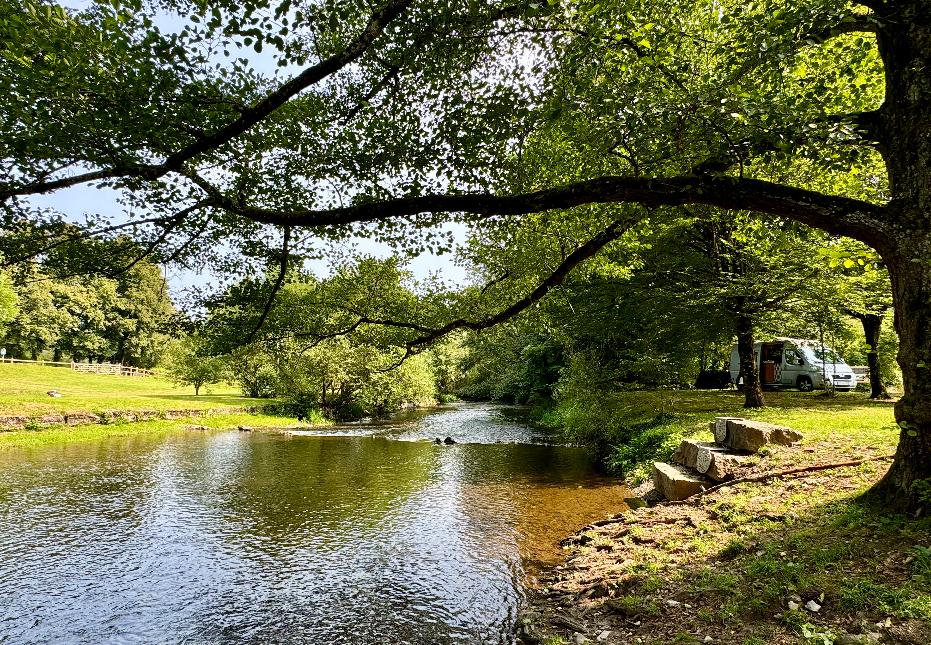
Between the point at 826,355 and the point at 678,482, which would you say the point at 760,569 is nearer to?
the point at 678,482

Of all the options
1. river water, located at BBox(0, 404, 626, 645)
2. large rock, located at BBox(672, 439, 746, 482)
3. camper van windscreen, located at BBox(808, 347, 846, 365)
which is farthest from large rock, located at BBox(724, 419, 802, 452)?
camper van windscreen, located at BBox(808, 347, 846, 365)

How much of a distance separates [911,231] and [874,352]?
17.0m

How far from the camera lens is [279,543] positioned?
9.66 meters

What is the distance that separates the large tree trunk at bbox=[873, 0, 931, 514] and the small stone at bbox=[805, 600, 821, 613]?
1777 mm

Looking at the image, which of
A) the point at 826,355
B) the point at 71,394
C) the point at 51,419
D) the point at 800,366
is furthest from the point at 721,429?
the point at 71,394

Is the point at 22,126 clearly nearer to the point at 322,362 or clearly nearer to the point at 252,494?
the point at 252,494

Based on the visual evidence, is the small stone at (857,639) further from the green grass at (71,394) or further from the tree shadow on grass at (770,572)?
the green grass at (71,394)

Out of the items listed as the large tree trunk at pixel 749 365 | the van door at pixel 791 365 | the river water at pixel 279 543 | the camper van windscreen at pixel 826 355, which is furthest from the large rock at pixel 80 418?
the van door at pixel 791 365

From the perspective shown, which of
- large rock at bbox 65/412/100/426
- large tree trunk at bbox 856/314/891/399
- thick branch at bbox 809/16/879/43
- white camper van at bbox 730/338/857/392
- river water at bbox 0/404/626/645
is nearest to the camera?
thick branch at bbox 809/16/879/43

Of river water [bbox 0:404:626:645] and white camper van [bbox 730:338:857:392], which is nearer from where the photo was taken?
river water [bbox 0:404:626:645]

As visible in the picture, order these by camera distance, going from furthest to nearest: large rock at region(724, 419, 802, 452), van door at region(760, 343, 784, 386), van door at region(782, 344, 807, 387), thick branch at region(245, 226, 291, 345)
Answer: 1. van door at region(760, 343, 784, 386)
2. van door at region(782, 344, 807, 387)
3. large rock at region(724, 419, 802, 452)
4. thick branch at region(245, 226, 291, 345)

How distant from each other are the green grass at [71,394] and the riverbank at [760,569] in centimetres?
2762

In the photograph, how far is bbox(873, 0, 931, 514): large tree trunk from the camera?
4.92m

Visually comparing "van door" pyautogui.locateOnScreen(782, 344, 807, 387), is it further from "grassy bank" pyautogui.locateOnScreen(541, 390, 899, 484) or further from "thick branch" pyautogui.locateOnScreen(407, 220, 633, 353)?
"thick branch" pyautogui.locateOnScreen(407, 220, 633, 353)
